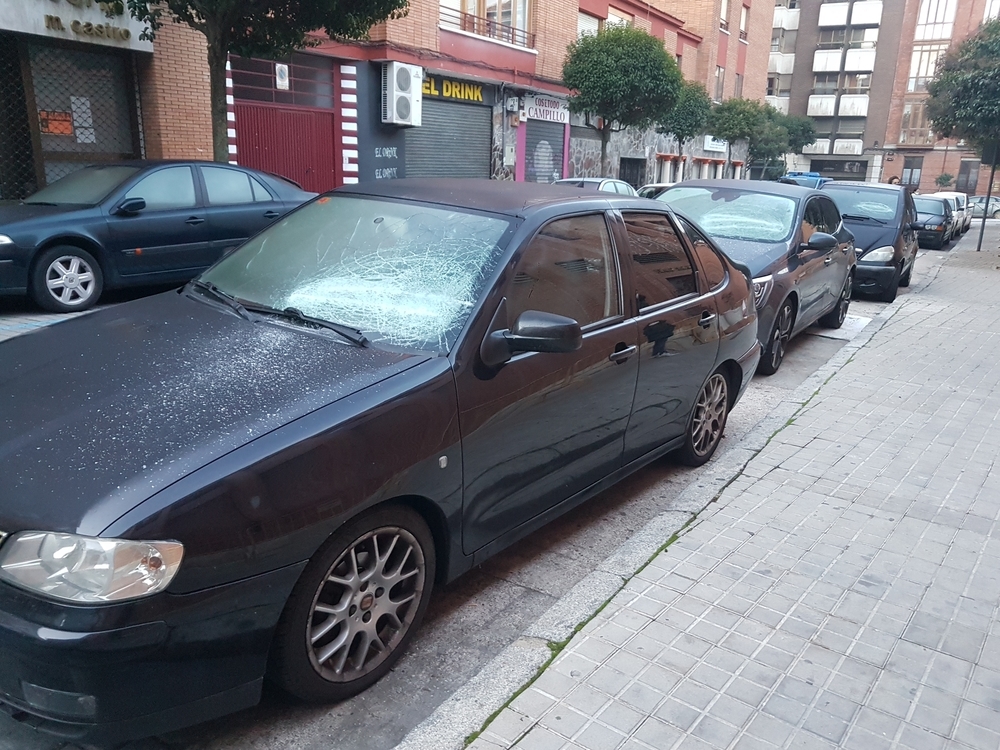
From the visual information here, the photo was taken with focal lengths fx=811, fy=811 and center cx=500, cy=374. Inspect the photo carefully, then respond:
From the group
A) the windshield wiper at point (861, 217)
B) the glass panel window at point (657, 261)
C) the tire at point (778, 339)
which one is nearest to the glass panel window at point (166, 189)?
the glass panel window at point (657, 261)

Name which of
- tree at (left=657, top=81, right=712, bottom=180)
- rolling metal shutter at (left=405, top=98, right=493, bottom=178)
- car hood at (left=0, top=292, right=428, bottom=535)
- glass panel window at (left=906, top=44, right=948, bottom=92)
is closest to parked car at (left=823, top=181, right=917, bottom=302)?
rolling metal shutter at (left=405, top=98, right=493, bottom=178)

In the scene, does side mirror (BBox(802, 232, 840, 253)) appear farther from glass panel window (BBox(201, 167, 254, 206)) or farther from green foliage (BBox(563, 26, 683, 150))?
green foliage (BBox(563, 26, 683, 150))

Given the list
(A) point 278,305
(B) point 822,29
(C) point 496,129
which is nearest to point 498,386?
(A) point 278,305

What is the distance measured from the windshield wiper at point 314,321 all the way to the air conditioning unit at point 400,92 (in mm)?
15144

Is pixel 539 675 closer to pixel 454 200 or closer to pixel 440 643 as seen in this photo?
pixel 440 643

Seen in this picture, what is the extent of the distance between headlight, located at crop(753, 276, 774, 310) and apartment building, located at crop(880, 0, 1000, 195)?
58.5m

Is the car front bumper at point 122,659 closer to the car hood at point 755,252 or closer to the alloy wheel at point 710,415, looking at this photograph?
the alloy wheel at point 710,415

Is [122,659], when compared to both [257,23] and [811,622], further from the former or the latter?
[257,23]

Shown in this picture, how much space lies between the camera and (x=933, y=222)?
2245cm

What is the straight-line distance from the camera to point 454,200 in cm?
367

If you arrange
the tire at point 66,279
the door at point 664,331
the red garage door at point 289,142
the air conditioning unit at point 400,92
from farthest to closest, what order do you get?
the air conditioning unit at point 400,92 → the red garage door at point 289,142 → the tire at point 66,279 → the door at point 664,331

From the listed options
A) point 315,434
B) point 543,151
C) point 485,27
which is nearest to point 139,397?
point 315,434

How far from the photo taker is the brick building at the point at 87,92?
11344mm

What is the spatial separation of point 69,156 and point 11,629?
39.1ft
